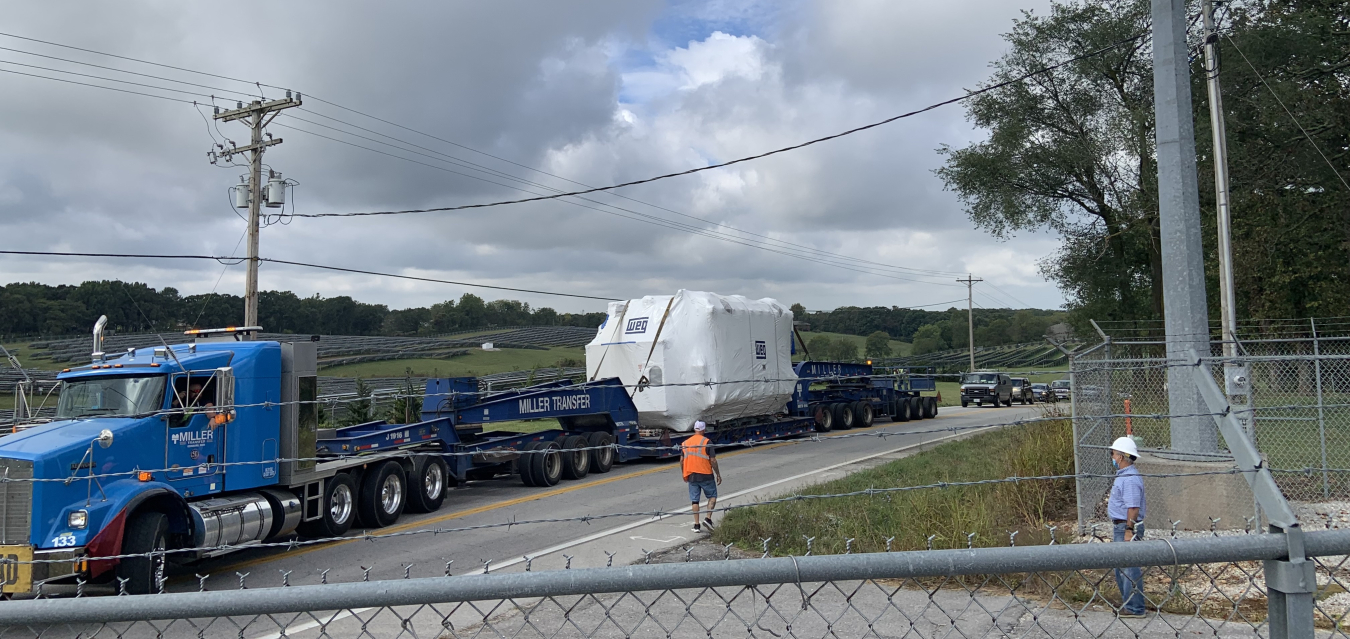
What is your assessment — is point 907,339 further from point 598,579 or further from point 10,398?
point 598,579

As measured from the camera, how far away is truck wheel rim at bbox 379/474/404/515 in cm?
1319

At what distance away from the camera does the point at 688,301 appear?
2027 cm

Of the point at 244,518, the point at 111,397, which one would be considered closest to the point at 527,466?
the point at 244,518

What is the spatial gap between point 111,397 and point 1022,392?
4103 centimetres

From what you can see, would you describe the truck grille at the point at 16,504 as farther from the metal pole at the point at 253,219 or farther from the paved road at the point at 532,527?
the metal pole at the point at 253,219

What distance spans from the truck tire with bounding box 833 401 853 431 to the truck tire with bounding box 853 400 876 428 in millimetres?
341

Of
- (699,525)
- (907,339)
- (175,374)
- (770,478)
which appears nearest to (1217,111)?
(770,478)

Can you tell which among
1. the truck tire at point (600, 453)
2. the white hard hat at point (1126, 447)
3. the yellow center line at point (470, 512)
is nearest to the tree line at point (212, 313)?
the yellow center line at point (470, 512)

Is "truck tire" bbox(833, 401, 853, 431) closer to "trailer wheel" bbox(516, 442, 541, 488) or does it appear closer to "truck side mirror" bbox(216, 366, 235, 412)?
"trailer wheel" bbox(516, 442, 541, 488)

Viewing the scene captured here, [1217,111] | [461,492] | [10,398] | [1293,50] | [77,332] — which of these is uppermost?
[1293,50]

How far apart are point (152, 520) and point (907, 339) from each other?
68410mm

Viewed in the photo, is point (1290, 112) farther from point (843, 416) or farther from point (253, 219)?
point (253, 219)

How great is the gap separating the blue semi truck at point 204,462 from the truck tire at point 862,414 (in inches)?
579

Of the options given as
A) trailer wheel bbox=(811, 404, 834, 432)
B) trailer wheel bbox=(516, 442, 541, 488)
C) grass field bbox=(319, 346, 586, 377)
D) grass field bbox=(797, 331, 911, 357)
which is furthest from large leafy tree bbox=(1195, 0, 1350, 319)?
grass field bbox=(797, 331, 911, 357)
